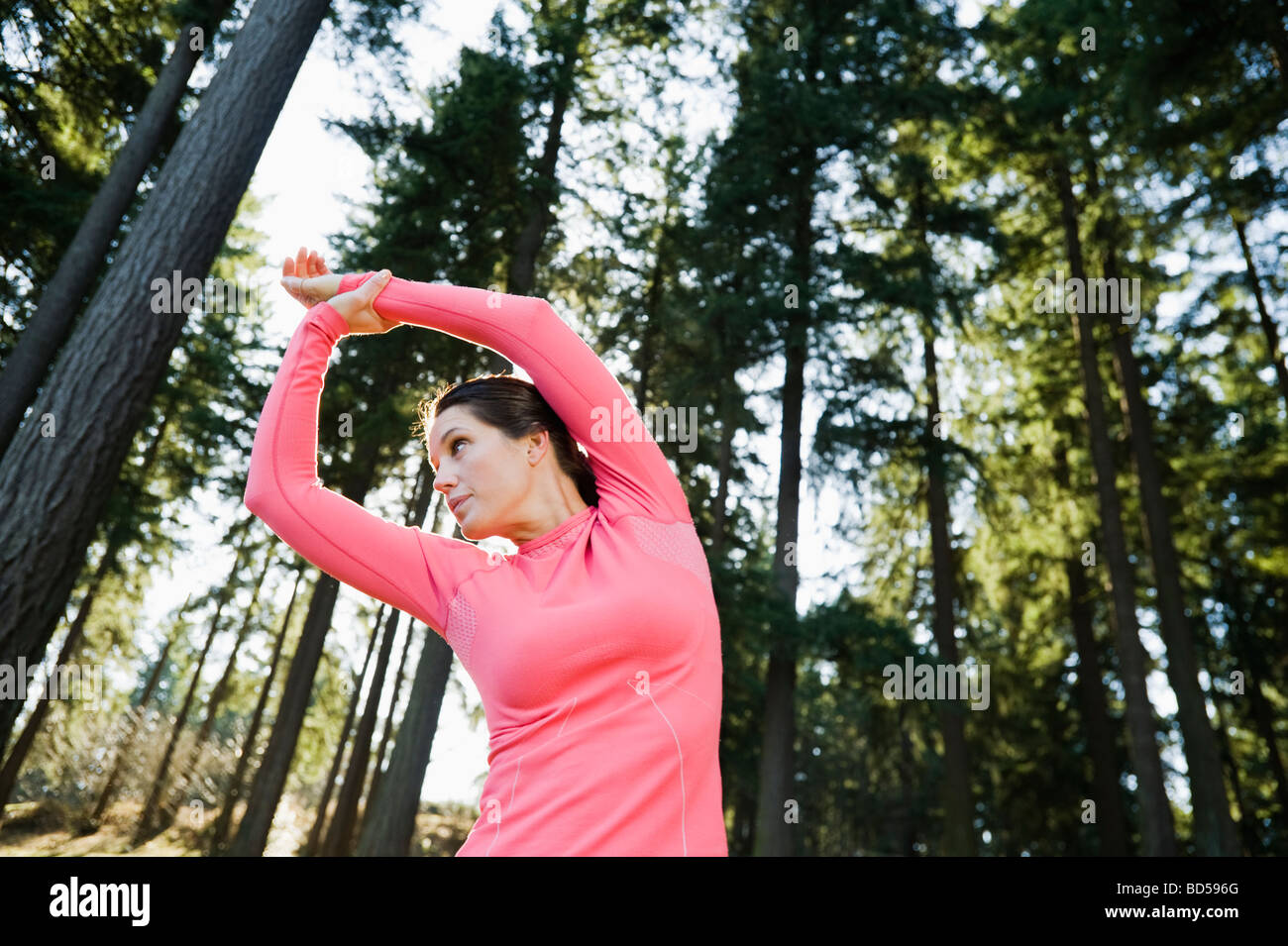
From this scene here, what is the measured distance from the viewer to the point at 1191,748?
1313cm

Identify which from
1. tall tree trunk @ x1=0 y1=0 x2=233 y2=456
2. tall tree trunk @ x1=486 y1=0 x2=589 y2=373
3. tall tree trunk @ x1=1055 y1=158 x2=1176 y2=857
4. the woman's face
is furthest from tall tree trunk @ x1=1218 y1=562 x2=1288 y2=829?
the woman's face

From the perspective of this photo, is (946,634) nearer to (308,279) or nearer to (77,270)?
(77,270)

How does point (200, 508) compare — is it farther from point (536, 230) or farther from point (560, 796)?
point (560, 796)

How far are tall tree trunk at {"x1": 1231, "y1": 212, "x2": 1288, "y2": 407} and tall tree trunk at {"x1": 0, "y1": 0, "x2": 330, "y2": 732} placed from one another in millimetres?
16085

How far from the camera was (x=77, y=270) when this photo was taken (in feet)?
32.7

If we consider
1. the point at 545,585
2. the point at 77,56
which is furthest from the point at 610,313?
the point at 545,585

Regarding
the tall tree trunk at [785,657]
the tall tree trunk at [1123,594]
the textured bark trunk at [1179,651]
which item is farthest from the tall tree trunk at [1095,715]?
the tall tree trunk at [785,657]

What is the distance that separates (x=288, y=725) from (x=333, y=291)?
46.3ft

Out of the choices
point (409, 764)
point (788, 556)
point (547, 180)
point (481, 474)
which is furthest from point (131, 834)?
point (481, 474)

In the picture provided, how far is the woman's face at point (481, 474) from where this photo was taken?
1.74 metres
